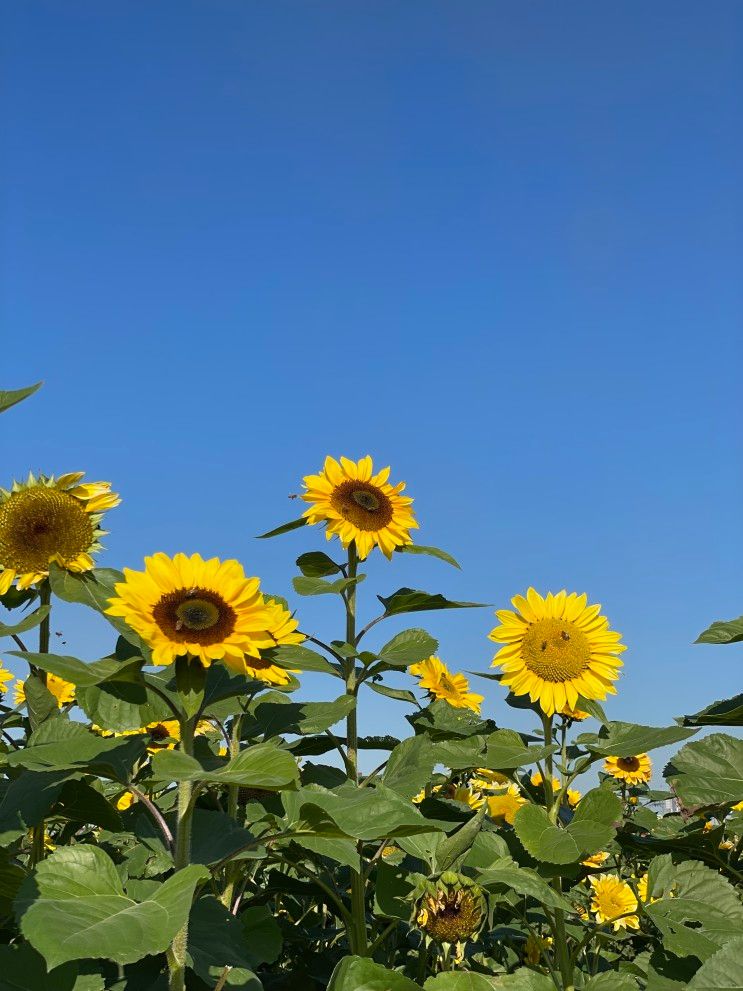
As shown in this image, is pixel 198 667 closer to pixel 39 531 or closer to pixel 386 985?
pixel 39 531

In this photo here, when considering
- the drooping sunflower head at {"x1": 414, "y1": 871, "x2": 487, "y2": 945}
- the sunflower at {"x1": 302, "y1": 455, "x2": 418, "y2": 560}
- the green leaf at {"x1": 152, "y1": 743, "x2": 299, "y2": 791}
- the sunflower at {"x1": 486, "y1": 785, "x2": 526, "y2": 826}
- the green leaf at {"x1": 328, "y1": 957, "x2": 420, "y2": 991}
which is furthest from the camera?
the sunflower at {"x1": 486, "y1": 785, "x2": 526, "y2": 826}

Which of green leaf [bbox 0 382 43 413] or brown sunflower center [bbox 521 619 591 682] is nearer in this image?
green leaf [bbox 0 382 43 413]

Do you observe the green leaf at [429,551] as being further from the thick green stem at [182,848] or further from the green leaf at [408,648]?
the thick green stem at [182,848]

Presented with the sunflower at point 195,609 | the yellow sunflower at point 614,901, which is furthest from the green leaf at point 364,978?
the yellow sunflower at point 614,901

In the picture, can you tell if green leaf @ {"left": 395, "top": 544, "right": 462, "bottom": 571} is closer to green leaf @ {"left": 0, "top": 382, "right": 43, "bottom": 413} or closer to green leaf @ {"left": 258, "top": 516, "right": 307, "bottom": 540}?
Result: green leaf @ {"left": 258, "top": 516, "right": 307, "bottom": 540}

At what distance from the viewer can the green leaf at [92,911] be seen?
1731 millimetres

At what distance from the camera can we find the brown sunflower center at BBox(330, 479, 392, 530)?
4184 mm

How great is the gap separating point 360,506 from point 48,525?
1.66 m

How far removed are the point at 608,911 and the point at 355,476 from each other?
2751 millimetres

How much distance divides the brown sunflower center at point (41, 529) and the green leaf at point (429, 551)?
1.62m

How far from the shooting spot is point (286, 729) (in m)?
3.02

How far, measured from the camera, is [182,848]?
2.25m

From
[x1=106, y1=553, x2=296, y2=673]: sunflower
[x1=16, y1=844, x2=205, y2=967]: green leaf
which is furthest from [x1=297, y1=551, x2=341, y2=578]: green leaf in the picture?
[x1=16, y1=844, x2=205, y2=967]: green leaf

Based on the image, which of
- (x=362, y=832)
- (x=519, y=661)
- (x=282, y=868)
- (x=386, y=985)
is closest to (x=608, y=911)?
(x=282, y=868)
